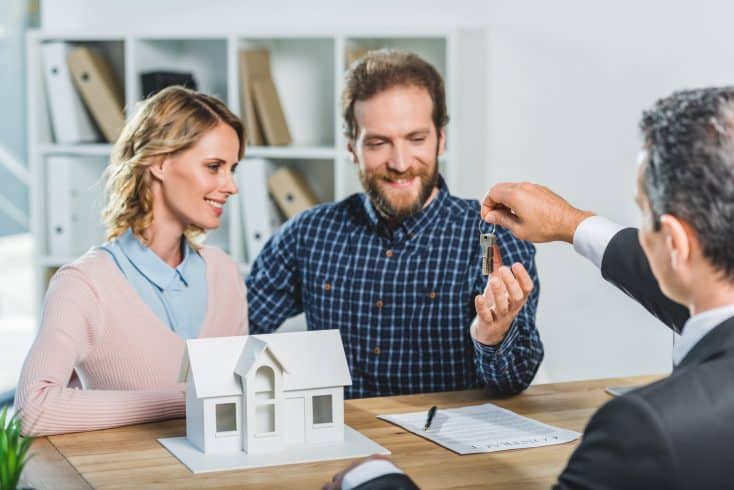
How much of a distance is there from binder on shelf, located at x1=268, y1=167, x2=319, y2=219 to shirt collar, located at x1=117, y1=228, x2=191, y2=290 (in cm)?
124

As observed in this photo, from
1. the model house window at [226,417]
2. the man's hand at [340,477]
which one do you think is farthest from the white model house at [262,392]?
the man's hand at [340,477]

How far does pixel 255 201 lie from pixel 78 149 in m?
0.67

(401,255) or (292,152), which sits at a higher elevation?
(292,152)

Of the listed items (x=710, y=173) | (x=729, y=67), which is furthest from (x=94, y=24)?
(x=710, y=173)

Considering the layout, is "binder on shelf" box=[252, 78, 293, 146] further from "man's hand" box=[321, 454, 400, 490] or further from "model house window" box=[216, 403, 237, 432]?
"man's hand" box=[321, 454, 400, 490]

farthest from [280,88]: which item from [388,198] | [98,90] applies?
[388,198]

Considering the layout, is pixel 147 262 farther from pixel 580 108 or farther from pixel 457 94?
pixel 580 108

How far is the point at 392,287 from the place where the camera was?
268 cm

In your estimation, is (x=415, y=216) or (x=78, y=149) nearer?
(x=415, y=216)

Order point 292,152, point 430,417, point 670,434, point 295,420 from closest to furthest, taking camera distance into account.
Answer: point 670,434 → point 295,420 → point 430,417 → point 292,152

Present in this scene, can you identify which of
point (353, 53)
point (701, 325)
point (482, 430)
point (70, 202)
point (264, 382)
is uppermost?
point (353, 53)

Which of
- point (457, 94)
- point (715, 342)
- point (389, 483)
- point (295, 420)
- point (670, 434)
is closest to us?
point (670, 434)

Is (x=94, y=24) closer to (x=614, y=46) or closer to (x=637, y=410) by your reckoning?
(x=614, y=46)

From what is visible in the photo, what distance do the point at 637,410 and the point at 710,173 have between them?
28 cm
